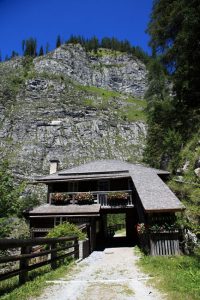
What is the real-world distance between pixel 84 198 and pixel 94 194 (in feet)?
3.07

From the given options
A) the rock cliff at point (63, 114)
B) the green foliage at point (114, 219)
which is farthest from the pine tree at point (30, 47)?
the green foliage at point (114, 219)

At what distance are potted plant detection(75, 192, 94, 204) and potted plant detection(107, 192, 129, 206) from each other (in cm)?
148

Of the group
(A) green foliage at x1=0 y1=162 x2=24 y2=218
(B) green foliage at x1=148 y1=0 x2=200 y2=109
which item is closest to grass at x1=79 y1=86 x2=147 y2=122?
(B) green foliage at x1=148 y1=0 x2=200 y2=109

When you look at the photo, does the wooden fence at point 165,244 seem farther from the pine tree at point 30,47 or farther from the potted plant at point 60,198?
the pine tree at point 30,47

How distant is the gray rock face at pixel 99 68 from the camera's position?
107 meters

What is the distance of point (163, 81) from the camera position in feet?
138

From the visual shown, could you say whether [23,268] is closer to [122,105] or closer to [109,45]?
[122,105]

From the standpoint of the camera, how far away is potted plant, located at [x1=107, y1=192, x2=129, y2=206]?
22266 mm

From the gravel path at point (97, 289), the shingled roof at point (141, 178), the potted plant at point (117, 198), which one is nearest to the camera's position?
the gravel path at point (97, 289)

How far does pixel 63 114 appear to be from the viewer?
8156 cm

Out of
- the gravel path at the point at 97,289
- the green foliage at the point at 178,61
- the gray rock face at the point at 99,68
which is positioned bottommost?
the gravel path at the point at 97,289

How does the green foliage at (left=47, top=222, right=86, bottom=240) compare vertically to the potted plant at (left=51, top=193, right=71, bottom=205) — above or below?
below

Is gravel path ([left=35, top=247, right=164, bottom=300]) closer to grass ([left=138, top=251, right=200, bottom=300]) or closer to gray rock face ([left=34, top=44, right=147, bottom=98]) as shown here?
grass ([left=138, top=251, right=200, bottom=300])

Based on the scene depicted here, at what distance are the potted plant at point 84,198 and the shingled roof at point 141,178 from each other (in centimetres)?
136
